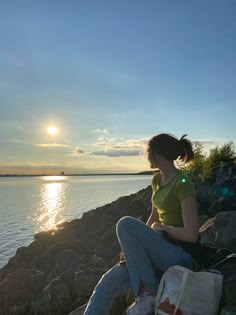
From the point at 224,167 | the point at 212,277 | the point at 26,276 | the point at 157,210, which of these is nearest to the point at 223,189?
the point at 224,167

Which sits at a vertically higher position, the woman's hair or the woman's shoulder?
the woman's hair

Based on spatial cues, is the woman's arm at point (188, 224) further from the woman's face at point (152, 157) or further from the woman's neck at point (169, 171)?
the woman's face at point (152, 157)

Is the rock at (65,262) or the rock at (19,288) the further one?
the rock at (65,262)

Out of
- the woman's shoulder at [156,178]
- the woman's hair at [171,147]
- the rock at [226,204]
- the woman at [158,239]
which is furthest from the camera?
the rock at [226,204]

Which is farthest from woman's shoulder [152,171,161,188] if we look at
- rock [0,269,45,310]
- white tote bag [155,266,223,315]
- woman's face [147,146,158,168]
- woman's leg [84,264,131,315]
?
rock [0,269,45,310]

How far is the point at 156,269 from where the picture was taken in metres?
5.00

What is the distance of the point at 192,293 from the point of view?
4391 millimetres

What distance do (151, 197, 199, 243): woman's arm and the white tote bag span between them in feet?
1.18

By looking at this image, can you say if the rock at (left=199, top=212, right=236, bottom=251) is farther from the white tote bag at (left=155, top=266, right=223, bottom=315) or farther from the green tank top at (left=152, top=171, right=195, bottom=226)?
the white tote bag at (left=155, top=266, right=223, bottom=315)

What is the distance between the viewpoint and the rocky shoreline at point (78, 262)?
7379 millimetres

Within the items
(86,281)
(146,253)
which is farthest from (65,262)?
(146,253)

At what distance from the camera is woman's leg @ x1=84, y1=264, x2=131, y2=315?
4.92 m

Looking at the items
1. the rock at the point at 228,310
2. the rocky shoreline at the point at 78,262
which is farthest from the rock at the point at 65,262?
the rock at the point at 228,310

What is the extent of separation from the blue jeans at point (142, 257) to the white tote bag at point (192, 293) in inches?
12.1
